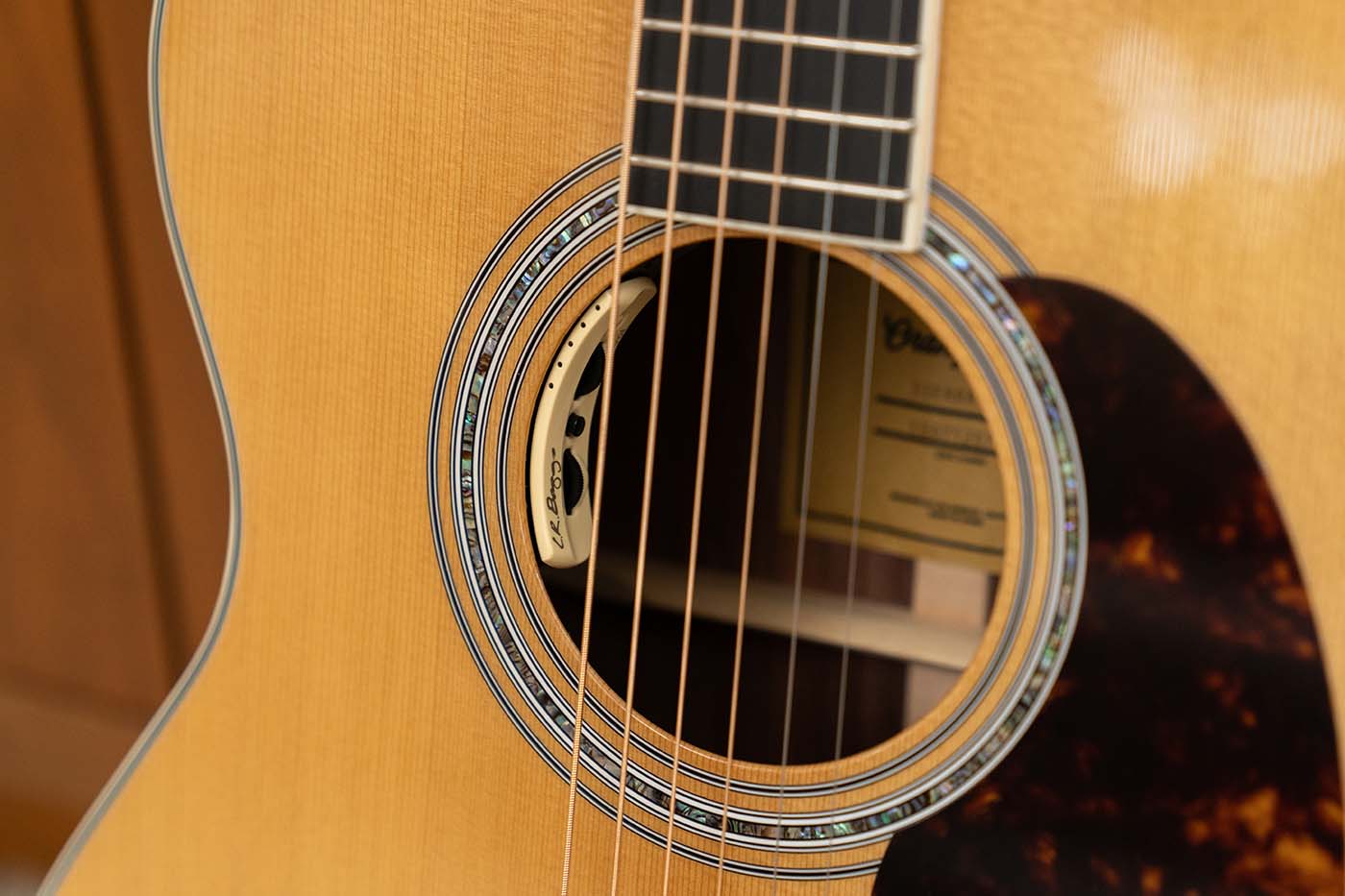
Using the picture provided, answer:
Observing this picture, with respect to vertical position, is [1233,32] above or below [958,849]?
above

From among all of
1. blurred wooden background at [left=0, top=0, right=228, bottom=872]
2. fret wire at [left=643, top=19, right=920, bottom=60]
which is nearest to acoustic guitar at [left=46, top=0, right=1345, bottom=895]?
fret wire at [left=643, top=19, right=920, bottom=60]

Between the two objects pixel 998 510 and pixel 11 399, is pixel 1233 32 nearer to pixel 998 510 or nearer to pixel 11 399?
pixel 998 510

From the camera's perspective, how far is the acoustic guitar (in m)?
0.40

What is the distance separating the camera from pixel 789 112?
434mm

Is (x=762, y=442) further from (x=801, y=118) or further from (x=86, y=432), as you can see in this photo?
(x=86, y=432)

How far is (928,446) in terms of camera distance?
0.62m

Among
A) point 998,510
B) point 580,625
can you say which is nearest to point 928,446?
point 998,510

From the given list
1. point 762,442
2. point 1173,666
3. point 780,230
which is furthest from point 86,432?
point 1173,666

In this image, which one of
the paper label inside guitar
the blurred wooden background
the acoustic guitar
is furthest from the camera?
the blurred wooden background

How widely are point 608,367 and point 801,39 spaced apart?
15 centimetres

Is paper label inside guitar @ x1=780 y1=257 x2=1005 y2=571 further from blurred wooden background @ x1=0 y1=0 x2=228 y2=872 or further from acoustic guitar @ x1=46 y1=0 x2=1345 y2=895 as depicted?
blurred wooden background @ x1=0 y1=0 x2=228 y2=872

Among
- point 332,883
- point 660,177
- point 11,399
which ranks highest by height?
Result: point 660,177

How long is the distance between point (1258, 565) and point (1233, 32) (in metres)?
0.19

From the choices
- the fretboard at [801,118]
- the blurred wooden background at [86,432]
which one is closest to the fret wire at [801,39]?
the fretboard at [801,118]
